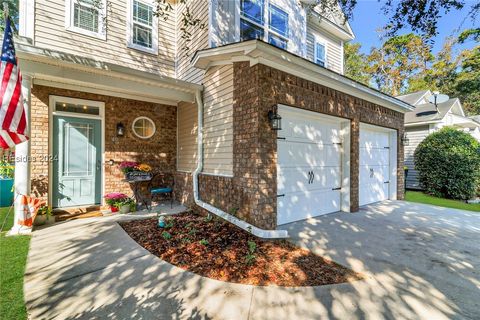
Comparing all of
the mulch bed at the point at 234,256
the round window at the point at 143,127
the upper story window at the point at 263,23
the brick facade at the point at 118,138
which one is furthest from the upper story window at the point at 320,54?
the mulch bed at the point at 234,256

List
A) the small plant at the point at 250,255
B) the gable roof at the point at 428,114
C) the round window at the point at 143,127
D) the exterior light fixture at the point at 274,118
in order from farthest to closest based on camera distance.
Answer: the gable roof at the point at 428,114
the round window at the point at 143,127
the exterior light fixture at the point at 274,118
the small plant at the point at 250,255

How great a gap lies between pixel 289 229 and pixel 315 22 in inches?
334

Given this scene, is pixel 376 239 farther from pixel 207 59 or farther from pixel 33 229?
pixel 33 229

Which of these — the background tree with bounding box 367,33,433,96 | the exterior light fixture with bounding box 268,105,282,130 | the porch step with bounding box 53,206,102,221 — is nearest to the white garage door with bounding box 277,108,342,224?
the exterior light fixture with bounding box 268,105,282,130

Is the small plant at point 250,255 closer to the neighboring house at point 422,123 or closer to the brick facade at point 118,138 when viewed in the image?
the brick facade at point 118,138

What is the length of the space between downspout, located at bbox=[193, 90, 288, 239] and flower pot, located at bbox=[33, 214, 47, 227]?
10.7 ft

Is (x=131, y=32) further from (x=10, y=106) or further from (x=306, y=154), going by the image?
(x=306, y=154)

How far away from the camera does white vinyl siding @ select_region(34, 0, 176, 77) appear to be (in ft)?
→ 18.1

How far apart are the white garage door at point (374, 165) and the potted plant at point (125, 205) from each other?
21.4 feet

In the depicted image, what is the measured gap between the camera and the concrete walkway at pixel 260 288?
7.12ft

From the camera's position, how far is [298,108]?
4730 mm

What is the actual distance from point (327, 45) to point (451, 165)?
7.11 m

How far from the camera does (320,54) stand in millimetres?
9430

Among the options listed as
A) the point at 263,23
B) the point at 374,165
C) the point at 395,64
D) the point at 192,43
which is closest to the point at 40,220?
the point at 192,43
